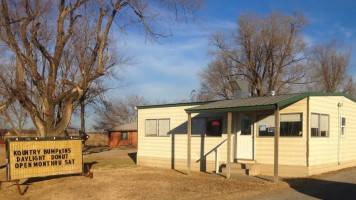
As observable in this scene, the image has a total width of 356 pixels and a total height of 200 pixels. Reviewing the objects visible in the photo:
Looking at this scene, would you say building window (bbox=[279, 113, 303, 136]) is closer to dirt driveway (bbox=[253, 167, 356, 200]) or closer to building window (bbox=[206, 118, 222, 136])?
dirt driveway (bbox=[253, 167, 356, 200])

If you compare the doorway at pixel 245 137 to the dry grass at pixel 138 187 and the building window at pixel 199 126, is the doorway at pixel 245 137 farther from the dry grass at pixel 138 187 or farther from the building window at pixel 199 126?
the building window at pixel 199 126

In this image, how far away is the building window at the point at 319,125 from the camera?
13.0 meters

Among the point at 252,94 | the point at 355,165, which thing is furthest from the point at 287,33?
the point at 355,165

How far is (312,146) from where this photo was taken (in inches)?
499

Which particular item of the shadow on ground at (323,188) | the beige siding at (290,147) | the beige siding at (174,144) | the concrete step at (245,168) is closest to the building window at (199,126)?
the beige siding at (174,144)

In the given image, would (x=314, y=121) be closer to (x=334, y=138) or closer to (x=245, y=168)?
(x=334, y=138)

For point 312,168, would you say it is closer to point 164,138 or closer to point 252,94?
point 164,138

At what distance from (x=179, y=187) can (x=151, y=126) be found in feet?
23.6

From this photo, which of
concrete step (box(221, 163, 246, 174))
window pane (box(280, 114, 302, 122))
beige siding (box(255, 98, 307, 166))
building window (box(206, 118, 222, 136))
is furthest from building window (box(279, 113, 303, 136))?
building window (box(206, 118, 222, 136))

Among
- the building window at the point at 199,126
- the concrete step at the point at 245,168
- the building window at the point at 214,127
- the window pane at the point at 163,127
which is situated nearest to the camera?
the concrete step at the point at 245,168

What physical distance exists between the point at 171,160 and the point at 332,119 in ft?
23.6

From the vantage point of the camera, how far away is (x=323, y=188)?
34.3ft

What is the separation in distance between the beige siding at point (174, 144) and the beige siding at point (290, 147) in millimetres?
1876

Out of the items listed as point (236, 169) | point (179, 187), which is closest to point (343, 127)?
point (236, 169)
